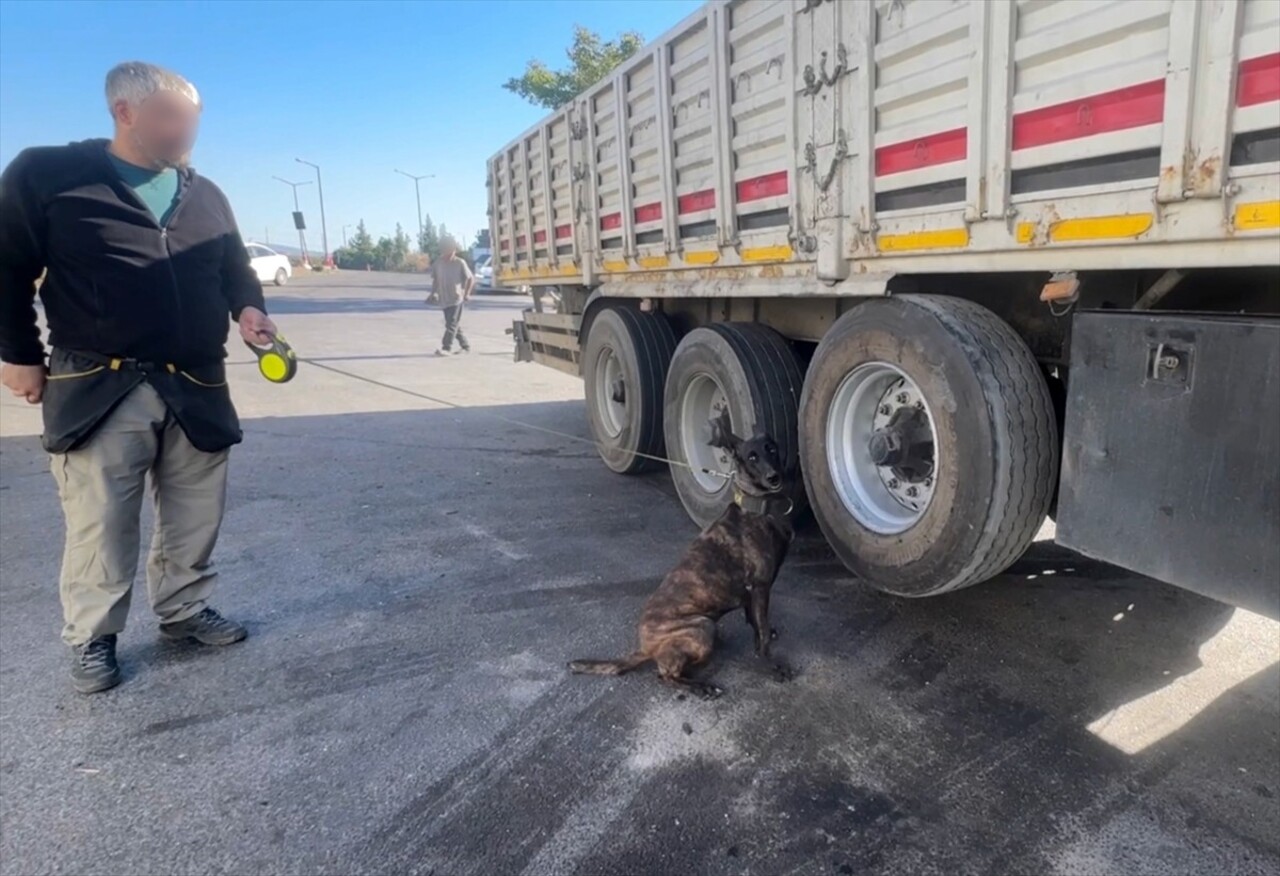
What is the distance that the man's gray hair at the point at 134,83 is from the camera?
8.72 feet

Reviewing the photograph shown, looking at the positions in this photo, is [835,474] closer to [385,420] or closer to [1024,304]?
[1024,304]

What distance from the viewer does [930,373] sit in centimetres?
263

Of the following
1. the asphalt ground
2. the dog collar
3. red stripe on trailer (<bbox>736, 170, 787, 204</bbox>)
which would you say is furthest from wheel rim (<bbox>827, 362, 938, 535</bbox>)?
→ red stripe on trailer (<bbox>736, 170, 787, 204</bbox>)

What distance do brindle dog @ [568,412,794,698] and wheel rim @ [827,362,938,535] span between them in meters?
0.27

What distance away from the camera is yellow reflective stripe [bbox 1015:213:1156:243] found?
2107mm

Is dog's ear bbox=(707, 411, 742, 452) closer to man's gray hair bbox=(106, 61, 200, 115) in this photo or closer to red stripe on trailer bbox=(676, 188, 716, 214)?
red stripe on trailer bbox=(676, 188, 716, 214)

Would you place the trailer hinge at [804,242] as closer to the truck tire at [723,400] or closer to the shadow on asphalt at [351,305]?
the truck tire at [723,400]

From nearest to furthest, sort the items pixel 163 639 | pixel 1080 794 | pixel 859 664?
pixel 1080 794 → pixel 859 664 → pixel 163 639

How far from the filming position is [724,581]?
9.81 feet

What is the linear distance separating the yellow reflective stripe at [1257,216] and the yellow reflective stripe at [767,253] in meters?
1.78

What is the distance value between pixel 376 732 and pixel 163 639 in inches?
48.4

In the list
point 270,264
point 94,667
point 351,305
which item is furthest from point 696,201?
point 270,264

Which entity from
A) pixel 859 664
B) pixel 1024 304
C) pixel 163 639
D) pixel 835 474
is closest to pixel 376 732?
pixel 163 639

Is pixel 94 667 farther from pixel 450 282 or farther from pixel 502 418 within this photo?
pixel 450 282
